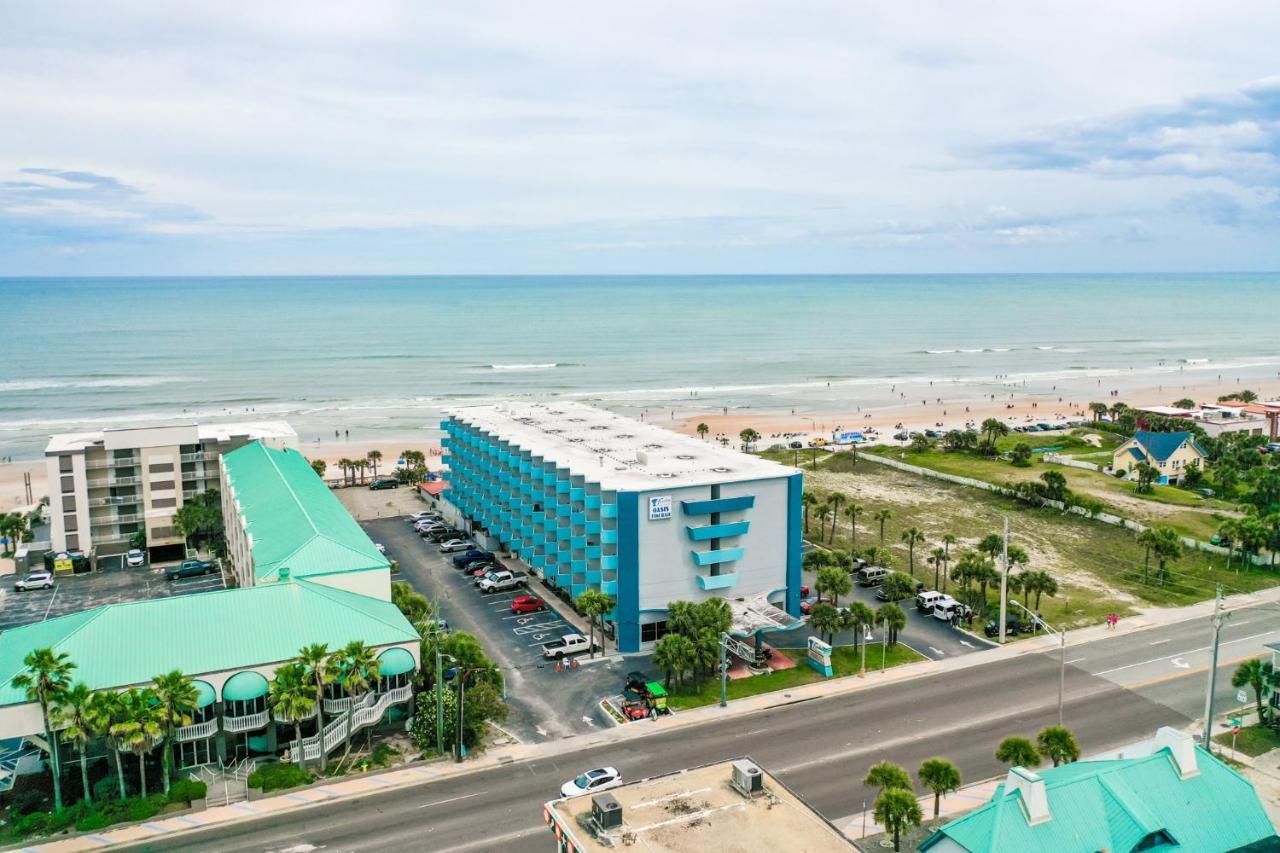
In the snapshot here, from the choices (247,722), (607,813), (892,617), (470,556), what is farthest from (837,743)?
(470,556)

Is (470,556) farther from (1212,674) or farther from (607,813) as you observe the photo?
(1212,674)

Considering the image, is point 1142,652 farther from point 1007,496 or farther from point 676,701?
point 1007,496

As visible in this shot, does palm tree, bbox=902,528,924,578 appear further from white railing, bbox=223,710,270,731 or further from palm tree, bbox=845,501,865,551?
white railing, bbox=223,710,270,731

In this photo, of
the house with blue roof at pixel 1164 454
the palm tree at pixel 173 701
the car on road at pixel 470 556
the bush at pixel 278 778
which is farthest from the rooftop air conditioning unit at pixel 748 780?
the house with blue roof at pixel 1164 454

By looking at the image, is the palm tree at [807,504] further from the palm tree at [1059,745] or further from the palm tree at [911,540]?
the palm tree at [1059,745]

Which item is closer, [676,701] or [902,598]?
[676,701]

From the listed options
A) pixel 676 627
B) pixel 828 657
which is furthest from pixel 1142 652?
pixel 676 627
